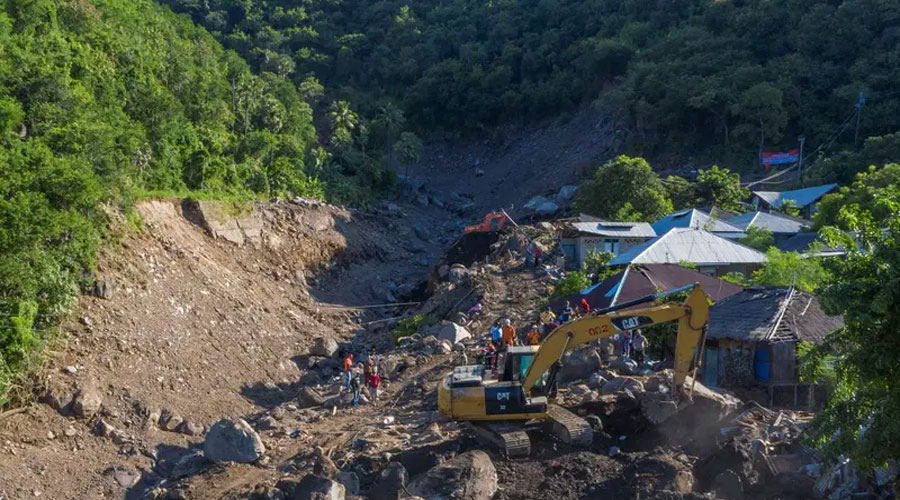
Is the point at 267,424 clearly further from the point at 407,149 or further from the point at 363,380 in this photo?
the point at 407,149

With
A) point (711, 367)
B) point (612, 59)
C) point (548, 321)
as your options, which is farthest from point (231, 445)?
point (612, 59)

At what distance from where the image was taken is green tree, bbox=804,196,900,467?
34.7 ft

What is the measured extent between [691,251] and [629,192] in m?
12.8

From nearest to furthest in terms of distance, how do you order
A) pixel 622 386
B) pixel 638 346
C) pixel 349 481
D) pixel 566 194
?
pixel 349 481 < pixel 622 386 < pixel 638 346 < pixel 566 194

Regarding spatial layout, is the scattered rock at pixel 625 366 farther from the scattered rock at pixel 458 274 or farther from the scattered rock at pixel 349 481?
the scattered rock at pixel 458 274

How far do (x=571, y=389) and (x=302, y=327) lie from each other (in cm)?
1319

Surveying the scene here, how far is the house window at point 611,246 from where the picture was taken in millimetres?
33562

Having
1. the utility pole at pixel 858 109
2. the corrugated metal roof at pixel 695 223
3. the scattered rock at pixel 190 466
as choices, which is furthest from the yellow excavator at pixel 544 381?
the utility pole at pixel 858 109

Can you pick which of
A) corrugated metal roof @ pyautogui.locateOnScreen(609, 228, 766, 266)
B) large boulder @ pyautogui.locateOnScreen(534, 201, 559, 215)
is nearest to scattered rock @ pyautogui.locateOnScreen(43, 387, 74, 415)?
corrugated metal roof @ pyautogui.locateOnScreen(609, 228, 766, 266)

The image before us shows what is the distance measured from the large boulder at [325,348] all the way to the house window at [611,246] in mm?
11470

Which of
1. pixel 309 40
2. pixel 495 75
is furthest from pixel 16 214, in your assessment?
pixel 309 40

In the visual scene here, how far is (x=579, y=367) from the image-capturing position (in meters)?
20.0

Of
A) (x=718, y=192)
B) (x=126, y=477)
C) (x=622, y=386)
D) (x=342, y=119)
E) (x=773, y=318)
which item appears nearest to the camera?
(x=622, y=386)

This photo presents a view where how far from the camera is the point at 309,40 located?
266ft
